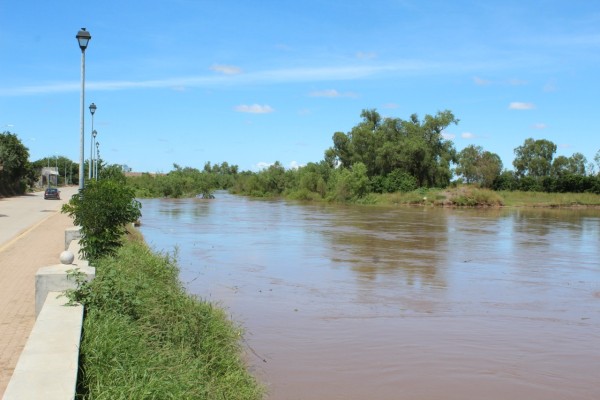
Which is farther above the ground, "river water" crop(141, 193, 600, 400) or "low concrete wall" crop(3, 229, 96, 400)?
"low concrete wall" crop(3, 229, 96, 400)

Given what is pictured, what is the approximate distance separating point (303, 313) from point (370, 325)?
62.6 inches

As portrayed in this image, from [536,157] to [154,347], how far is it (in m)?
129

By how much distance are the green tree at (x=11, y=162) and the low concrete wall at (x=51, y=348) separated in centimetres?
6273

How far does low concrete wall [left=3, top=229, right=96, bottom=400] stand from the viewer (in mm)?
4781

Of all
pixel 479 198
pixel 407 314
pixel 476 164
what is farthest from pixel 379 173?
pixel 407 314

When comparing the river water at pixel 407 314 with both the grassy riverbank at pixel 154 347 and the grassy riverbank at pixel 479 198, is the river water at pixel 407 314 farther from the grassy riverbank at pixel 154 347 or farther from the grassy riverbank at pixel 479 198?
the grassy riverbank at pixel 479 198

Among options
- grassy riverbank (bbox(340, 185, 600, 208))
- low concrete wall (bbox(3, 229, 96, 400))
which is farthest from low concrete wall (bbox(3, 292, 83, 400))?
grassy riverbank (bbox(340, 185, 600, 208))

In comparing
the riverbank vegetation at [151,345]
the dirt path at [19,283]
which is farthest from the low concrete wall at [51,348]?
the dirt path at [19,283]

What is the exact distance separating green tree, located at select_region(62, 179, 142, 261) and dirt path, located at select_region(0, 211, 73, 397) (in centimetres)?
130

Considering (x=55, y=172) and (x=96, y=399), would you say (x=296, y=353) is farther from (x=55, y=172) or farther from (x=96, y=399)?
(x=55, y=172)

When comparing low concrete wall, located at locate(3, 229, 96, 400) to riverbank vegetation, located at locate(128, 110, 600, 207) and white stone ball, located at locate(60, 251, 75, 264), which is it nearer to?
white stone ball, located at locate(60, 251, 75, 264)

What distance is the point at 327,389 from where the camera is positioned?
887 cm

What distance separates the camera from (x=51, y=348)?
5.79 meters

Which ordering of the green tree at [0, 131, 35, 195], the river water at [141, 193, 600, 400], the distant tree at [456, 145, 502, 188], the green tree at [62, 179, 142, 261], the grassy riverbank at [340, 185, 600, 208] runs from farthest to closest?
the distant tree at [456, 145, 502, 188], the grassy riverbank at [340, 185, 600, 208], the green tree at [0, 131, 35, 195], the green tree at [62, 179, 142, 261], the river water at [141, 193, 600, 400]
